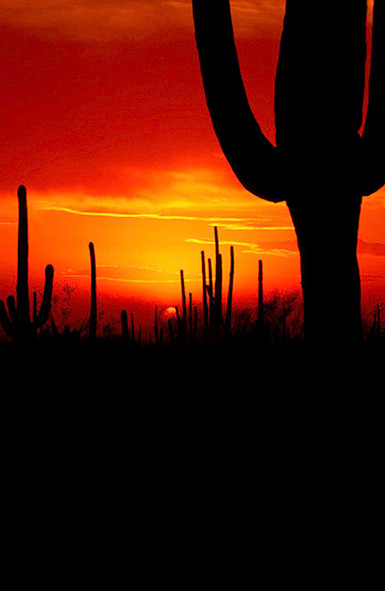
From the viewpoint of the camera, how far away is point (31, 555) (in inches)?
185

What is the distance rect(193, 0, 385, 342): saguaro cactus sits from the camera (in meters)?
6.48

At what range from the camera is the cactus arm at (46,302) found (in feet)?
37.4

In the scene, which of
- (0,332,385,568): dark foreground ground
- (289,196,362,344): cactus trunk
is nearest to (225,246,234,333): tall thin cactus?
(0,332,385,568): dark foreground ground

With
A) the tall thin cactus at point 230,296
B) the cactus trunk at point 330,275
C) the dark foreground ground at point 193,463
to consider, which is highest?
the tall thin cactus at point 230,296

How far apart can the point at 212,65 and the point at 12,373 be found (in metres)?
4.11

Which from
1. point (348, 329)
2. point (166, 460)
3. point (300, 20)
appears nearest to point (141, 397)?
point (166, 460)

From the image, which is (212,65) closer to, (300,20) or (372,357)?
(300,20)

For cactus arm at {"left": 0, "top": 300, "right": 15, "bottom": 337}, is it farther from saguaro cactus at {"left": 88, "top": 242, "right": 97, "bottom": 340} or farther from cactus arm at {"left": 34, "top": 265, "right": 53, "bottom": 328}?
saguaro cactus at {"left": 88, "top": 242, "right": 97, "bottom": 340}

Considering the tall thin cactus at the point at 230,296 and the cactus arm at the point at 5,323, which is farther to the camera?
the tall thin cactus at the point at 230,296

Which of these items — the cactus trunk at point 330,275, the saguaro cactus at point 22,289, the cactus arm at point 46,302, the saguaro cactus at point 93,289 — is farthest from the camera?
the saguaro cactus at point 93,289

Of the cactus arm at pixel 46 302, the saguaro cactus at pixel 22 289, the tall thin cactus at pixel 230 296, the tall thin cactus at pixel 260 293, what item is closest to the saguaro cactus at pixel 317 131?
the saguaro cactus at pixel 22 289

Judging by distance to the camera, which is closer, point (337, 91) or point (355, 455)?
point (355, 455)

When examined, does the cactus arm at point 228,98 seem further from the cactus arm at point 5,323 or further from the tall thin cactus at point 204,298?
the tall thin cactus at point 204,298

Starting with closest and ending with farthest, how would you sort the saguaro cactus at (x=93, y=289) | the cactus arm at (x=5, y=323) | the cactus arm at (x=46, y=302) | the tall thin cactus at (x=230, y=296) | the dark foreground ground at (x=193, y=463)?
the dark foreground ground at (x=193, y=463) → the cactus arm at (x=5, y=323) → the cactus arm at (x=46, y=302) → the saguaro cactus at (x=93, y=289) → the tall thin cactus at (x=230, y=296)
